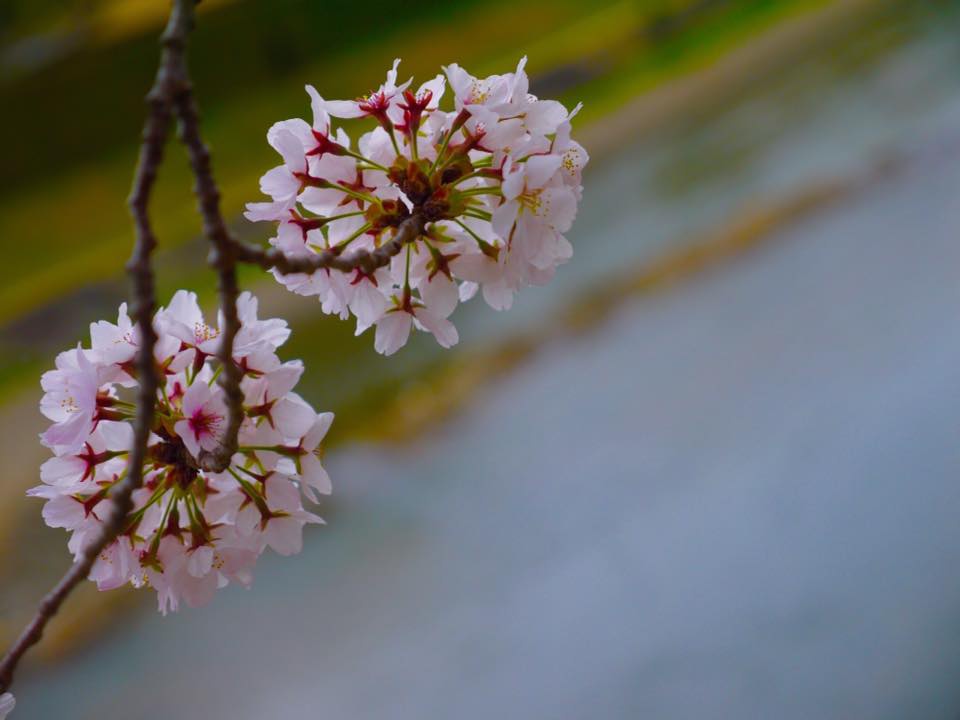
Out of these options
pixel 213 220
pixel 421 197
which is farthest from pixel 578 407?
pixel 213 220

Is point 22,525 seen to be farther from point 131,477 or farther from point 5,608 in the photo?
point 131,477

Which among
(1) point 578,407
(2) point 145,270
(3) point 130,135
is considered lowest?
(2) point 145,270

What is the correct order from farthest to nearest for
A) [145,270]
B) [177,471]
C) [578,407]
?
1. [578,407]
2. [177,471]
3. [145,270]

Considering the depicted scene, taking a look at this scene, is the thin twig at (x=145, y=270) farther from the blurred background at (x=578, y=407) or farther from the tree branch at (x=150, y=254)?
the blurred background at (x=578, y=407)

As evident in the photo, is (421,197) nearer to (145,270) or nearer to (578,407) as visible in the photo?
(145,270)

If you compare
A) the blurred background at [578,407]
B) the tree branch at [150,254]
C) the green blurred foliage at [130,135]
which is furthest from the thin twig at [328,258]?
the green blurred foliage at [130,135]

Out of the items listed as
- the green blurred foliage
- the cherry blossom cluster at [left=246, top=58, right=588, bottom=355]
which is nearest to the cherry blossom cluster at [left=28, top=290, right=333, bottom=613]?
the cherry blossom cluster at [left=246, top=58, right=588, bottom=355]
